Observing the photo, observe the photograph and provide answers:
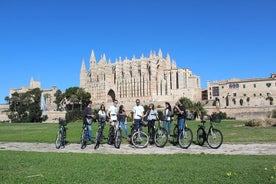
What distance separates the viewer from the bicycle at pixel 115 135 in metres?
12.6

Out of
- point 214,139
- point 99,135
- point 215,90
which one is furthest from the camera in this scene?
point 215,90

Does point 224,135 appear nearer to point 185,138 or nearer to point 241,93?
point 185,138

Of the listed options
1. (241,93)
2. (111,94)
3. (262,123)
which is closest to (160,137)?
(262,123)

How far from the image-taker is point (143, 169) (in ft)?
24.3

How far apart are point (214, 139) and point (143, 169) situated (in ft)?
17.5

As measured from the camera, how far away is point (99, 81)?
115 meters

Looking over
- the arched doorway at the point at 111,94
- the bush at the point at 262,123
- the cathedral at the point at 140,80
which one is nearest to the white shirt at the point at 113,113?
the bush at the point at 262,123

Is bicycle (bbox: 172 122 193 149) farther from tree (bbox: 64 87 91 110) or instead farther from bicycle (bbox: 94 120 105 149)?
tree (bbox: 64 87 91 110)

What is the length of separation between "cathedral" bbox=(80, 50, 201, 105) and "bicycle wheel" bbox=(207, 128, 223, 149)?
8194 centimetres

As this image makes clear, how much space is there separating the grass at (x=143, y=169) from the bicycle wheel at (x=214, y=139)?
2.52 meters

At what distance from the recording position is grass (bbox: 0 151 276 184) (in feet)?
20.8

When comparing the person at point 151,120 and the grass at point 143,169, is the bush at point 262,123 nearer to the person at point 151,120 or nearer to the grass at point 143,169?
the person at point 151,120

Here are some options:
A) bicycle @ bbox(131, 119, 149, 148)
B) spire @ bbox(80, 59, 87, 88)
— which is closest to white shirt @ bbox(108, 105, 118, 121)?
bicycle @ bbox(131, 119, 149, 148)

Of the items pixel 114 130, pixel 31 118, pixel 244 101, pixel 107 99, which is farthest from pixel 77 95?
pixel 114 130
